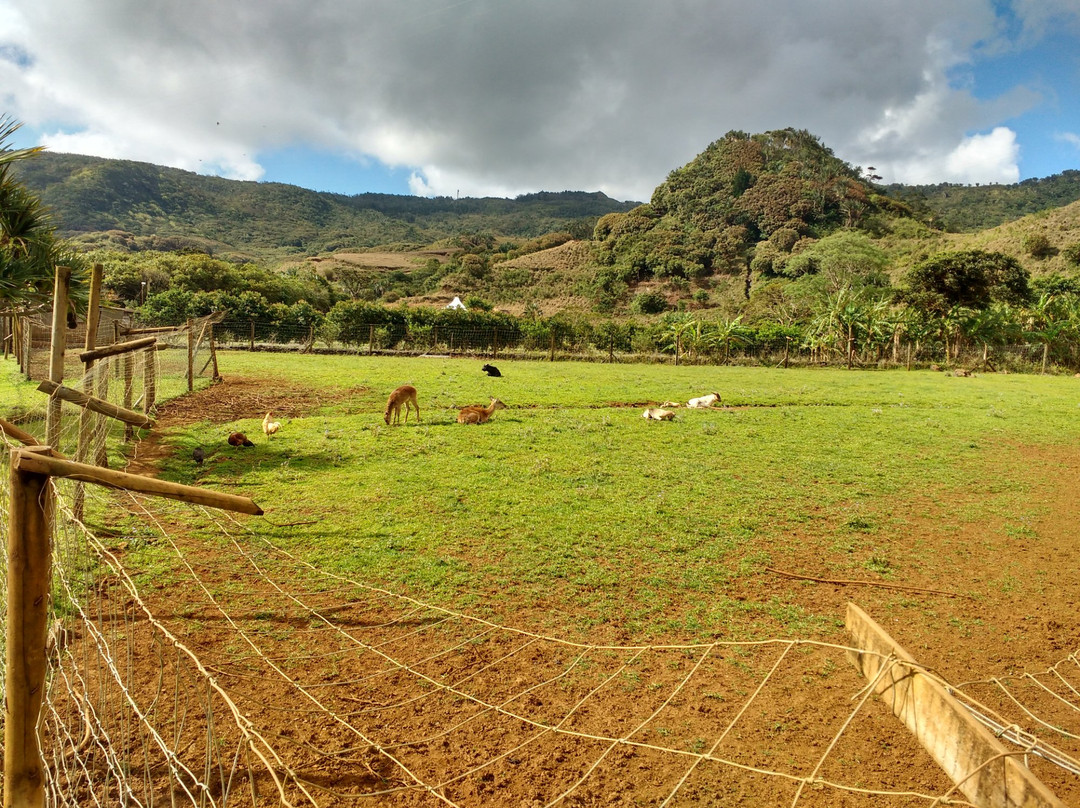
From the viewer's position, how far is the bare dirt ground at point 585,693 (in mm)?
2998

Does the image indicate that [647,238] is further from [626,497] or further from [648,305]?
[626,497]

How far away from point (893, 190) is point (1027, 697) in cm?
13360

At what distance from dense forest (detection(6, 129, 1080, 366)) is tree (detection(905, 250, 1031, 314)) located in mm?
103

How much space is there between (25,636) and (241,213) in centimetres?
14029

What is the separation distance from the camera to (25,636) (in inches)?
80.9

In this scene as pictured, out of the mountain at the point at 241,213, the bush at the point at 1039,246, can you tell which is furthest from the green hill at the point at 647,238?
the mountain at the point at 241,213

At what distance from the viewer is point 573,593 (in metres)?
5.02

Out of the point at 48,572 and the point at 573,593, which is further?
the point at 573,593

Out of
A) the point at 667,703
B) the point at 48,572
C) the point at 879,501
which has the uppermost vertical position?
the point at 48,572

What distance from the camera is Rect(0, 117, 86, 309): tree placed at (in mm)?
9016

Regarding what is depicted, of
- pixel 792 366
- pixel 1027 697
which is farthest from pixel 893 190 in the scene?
pixel 1027 697

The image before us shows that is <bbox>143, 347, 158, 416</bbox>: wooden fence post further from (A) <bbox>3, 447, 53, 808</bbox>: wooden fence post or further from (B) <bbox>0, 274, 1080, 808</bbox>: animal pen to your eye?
(A) <bbox>3, 447, 53, 808</bbox>: wooden fence post

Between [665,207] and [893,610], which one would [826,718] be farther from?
[665,207]

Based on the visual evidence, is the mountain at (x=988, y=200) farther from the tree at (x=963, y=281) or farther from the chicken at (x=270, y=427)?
the chicken at (x=270, y=427)
